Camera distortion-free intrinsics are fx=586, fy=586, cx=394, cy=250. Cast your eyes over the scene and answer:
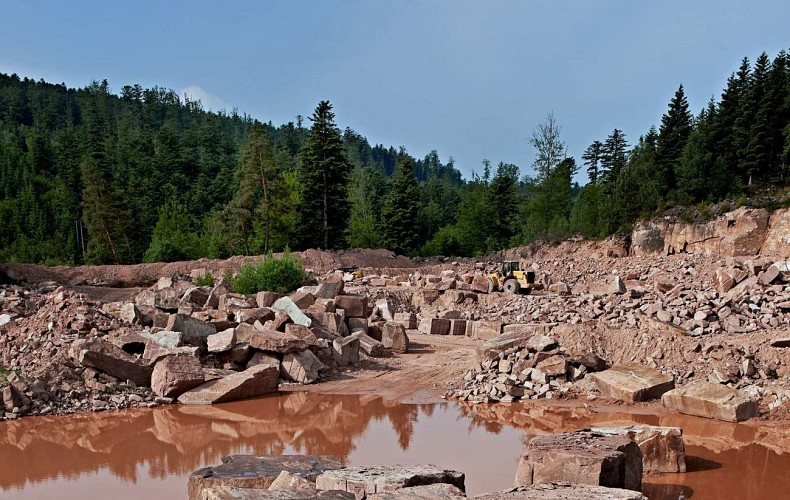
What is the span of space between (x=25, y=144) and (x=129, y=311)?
75.5 meters

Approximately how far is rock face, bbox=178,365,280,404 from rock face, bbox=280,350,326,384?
669 millimetres

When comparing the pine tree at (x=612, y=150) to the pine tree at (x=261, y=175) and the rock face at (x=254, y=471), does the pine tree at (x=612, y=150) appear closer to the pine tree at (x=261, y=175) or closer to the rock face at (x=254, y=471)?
the pine tree at (x=261, y=175)

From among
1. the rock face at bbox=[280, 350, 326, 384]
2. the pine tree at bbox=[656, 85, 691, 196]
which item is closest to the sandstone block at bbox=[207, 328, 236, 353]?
the rock face at bbox=[280, 350, 326, 384]

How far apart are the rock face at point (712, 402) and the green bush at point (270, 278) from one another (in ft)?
44.6

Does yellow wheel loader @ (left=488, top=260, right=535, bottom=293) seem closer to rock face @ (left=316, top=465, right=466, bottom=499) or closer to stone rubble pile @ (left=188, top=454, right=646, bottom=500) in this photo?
stone rubble pile @ (left=188, top=454, right=646, bottom=500)

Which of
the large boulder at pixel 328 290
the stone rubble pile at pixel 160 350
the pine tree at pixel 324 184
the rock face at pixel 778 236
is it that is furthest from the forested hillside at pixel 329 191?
the stone rubble pile at pixel 160 350

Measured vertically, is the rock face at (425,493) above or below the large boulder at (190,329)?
below

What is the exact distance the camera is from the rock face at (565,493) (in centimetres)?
505

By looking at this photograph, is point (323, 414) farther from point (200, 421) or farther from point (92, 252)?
point (92, 252)

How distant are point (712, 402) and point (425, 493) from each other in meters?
7.13

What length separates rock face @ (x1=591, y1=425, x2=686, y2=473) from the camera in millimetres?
7551

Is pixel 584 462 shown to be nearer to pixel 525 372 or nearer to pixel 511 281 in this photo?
pixel 525 372

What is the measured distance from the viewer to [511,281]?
2356 centimetres

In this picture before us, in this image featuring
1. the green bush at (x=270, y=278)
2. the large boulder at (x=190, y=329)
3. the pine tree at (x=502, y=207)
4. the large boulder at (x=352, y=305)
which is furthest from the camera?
the pine tree at (x=502, y=207)
